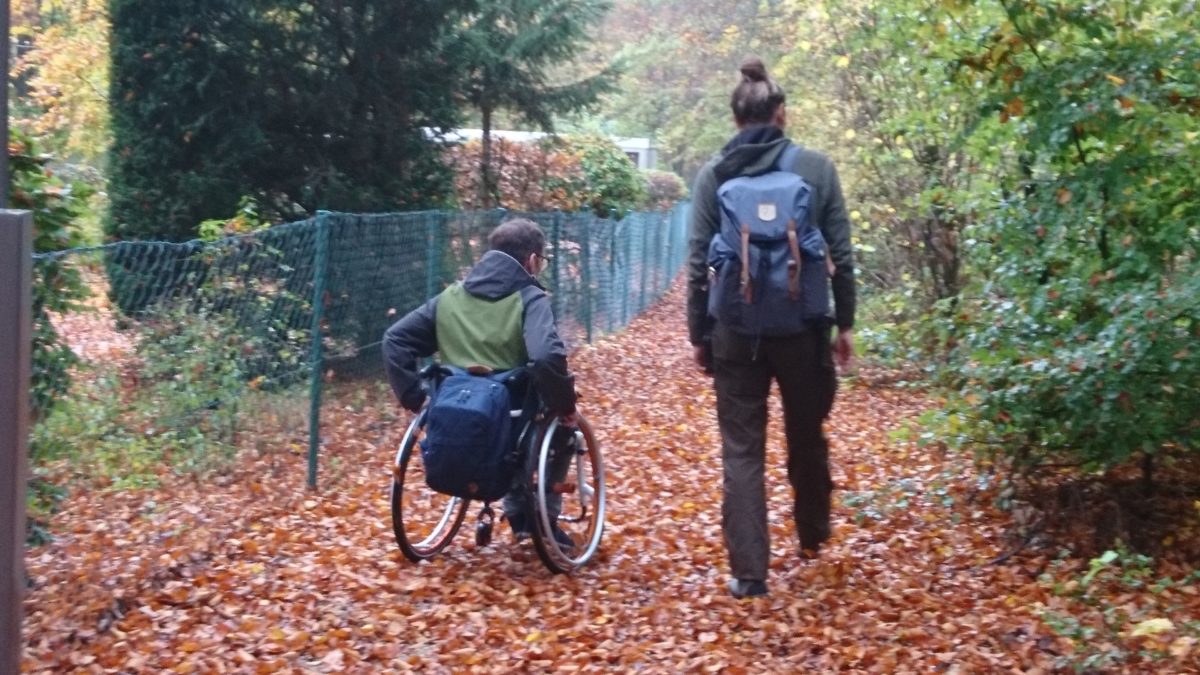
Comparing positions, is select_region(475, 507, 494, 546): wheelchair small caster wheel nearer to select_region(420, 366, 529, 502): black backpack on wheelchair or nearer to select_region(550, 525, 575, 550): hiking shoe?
select_region(550, 525, 575, 550): hiking shoe

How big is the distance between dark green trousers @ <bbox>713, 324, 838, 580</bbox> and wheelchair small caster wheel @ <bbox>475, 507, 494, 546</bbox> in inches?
46.2

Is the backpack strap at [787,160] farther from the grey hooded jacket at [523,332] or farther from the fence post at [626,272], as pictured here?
the fence post at [626,272]

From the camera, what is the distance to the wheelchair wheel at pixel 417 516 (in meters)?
5.88

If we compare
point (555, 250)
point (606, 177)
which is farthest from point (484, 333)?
point (606, 177)

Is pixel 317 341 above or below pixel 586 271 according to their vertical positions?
below

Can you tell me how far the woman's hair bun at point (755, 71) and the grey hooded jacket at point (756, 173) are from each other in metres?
0.22

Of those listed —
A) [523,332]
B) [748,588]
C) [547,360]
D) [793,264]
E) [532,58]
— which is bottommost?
[748,588]

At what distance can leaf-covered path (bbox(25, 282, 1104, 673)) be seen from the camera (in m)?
5.01

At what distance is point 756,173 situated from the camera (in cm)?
545

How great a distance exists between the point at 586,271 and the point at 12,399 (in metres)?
12.3

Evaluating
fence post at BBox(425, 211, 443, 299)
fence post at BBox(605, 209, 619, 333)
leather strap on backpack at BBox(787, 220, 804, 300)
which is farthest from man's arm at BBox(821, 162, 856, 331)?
fence post at BBox(605, 209, 619, 333)

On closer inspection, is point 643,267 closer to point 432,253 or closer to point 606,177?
point 606,177

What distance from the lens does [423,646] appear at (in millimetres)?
5184

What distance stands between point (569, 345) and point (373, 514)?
6.78m
